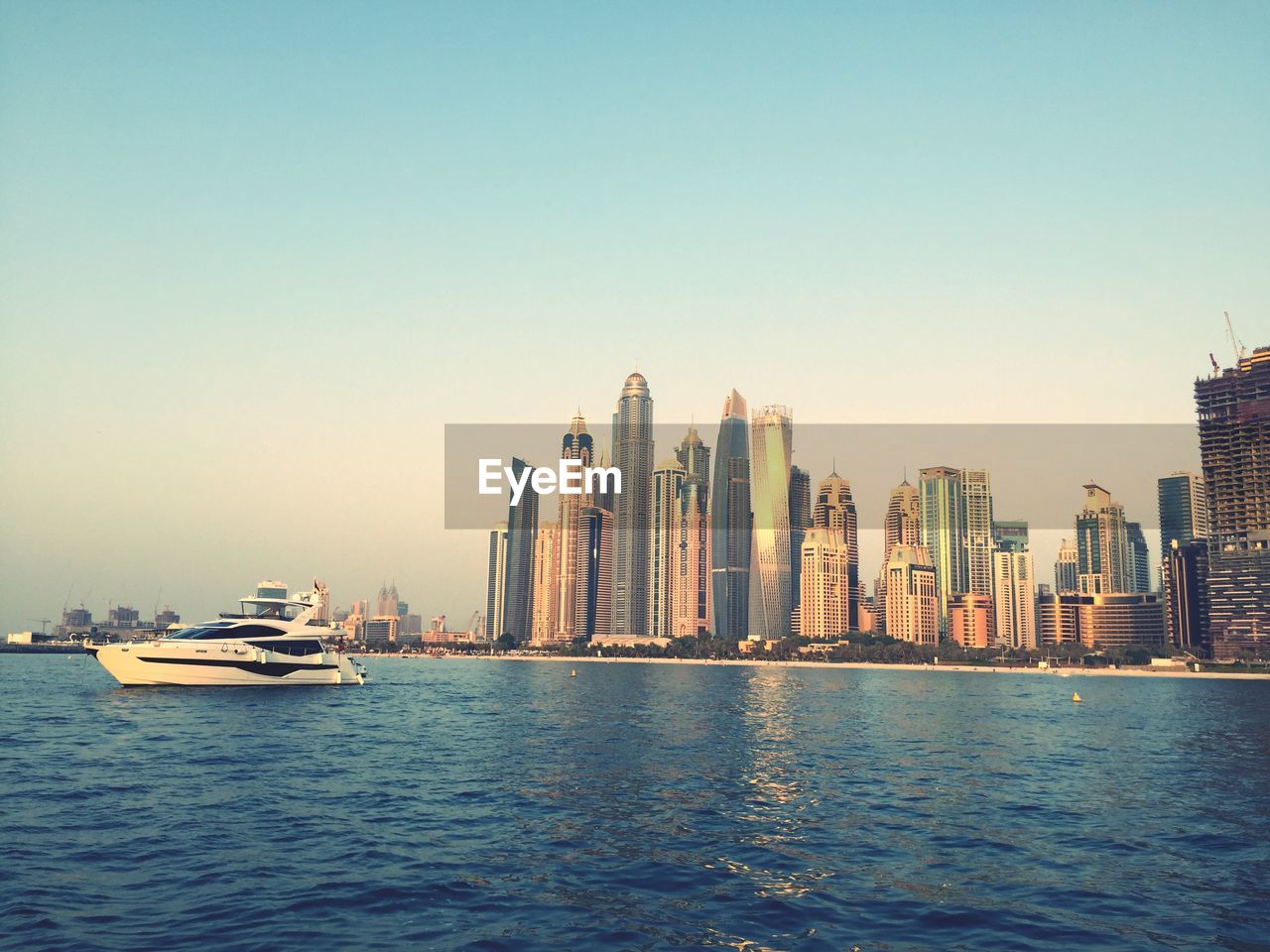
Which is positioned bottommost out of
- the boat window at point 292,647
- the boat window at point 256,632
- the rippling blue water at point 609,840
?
the rippling blue water at point 609,840

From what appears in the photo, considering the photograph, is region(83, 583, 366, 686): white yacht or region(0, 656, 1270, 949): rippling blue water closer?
region(0, 656, 1270, 949): rippling blue water

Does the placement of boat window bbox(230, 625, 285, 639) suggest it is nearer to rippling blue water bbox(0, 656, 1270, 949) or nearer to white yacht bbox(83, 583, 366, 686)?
white yacht bbox(83, 583, 366, 686)

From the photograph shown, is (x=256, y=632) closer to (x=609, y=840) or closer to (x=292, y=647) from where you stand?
(x=292, y=647)

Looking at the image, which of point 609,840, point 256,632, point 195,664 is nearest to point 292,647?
point 256,632

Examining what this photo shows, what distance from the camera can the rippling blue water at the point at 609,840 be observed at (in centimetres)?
2203

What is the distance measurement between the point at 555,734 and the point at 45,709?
1937 inches


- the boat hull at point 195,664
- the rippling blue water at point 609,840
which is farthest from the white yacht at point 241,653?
the rippling blue water at point 609,840

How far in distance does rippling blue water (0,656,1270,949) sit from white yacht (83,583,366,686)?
64.6 ft

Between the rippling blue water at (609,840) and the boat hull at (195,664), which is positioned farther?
the boat hull at (195,664)

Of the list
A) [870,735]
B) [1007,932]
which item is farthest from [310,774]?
[870,735]

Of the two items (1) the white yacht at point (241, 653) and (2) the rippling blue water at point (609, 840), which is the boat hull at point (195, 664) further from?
(2) the rippling blue water at point (609, 840)

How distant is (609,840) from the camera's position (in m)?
31.4

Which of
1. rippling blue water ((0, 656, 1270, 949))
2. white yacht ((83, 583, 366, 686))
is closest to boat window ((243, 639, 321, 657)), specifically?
white yacht ((83, 583, 366, 686))

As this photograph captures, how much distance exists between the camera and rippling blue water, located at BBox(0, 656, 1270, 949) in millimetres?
22031
